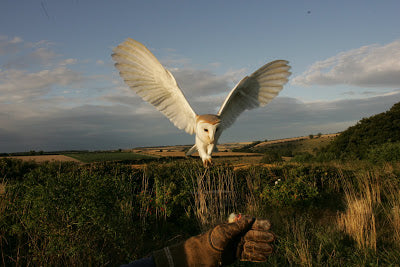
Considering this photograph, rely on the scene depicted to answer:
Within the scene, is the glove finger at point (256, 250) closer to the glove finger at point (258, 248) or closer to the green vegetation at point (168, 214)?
the glove finger at point (258, 248)

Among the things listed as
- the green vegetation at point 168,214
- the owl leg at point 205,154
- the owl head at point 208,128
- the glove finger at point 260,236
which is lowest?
the green vegetation at point 168,214

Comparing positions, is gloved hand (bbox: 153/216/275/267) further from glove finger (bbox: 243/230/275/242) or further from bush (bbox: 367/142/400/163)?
bush (bbox: 367/142/400/163)

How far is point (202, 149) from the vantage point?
3.96 metres

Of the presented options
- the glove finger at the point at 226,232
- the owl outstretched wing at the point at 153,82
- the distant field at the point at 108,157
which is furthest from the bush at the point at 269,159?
the glove finger at the point at 226,232

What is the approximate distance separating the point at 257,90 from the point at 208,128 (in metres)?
1.67

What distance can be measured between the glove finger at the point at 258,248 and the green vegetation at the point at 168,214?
2004 millimetres

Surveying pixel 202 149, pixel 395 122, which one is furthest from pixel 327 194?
pixel 395 122

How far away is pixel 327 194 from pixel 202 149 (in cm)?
550

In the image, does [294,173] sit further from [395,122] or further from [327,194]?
[395,122]

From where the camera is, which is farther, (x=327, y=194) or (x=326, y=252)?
(x=327, y=194)

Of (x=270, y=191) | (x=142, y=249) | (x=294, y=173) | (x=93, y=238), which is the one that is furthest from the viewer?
(x=294, y=173)

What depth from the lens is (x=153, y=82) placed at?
173 inches

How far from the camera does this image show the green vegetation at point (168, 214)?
127 inches

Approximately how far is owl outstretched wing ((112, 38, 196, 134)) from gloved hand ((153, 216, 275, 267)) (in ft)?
8.87
